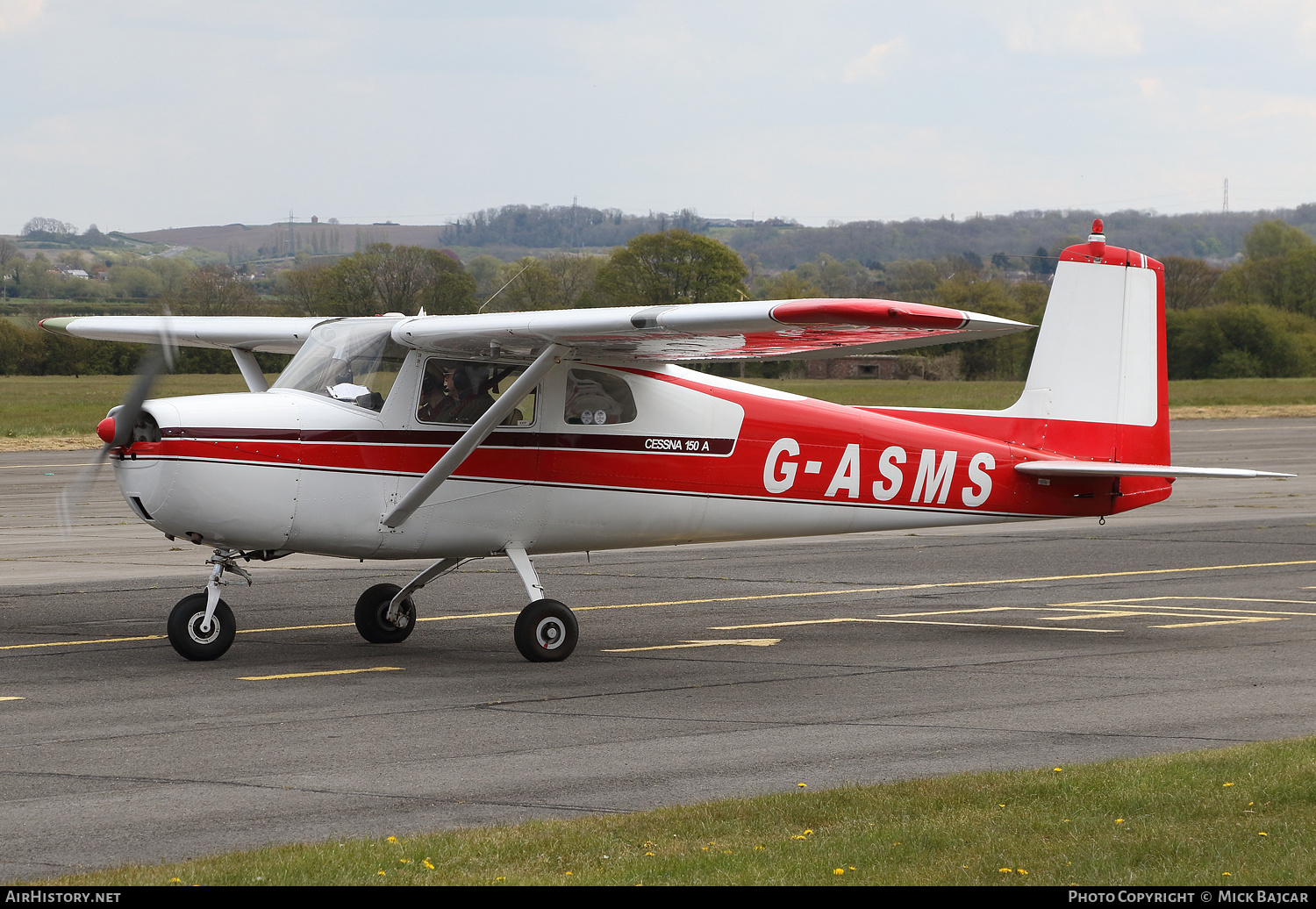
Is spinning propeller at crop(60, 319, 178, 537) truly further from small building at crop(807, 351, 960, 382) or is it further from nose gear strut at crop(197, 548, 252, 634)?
small building at crop(807, 351, 960, 382)

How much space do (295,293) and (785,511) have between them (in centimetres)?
1526

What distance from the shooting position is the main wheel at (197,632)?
1100 centimetres

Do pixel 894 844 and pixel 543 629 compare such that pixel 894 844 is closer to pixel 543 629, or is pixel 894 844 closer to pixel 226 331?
pixel 543 629

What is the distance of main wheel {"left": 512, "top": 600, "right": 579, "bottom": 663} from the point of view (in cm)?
1131

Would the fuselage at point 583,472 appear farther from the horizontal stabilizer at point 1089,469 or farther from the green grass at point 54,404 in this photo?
the green grass at point 54,404

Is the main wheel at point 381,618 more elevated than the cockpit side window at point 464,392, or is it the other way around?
the cockpit side window at point 464,392

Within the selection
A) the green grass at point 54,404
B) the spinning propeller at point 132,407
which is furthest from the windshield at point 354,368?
the green grass at point 54,404

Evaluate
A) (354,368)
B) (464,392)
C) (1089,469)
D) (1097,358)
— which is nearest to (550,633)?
(464,392)

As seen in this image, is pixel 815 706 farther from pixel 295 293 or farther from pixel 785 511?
pixel 295 293

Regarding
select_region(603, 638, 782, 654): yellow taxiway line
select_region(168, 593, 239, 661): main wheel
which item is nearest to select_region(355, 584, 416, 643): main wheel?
select_region(168, 593, 239, 661): main wheel

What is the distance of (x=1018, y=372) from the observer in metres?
70.6

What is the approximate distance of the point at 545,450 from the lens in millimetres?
11641

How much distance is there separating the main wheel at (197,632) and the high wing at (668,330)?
2.04 metres

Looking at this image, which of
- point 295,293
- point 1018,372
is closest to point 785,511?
point 295,293
